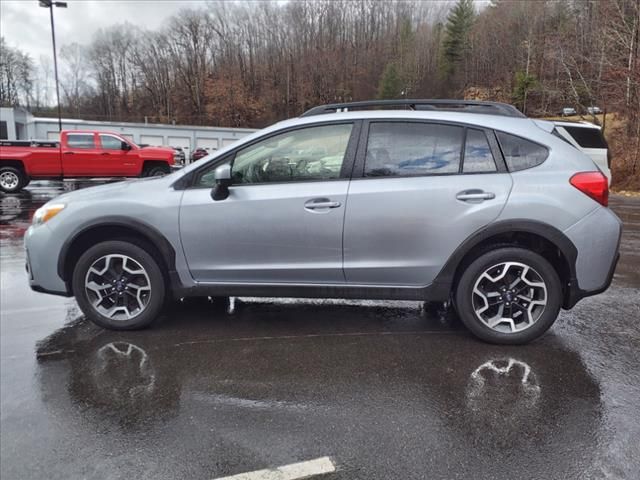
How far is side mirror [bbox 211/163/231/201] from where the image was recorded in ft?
11.5

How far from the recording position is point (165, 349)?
3568 millimetres

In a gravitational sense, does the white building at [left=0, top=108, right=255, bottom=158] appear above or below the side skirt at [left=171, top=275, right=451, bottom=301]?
above

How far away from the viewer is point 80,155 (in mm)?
16781

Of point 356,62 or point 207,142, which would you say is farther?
point 356,62

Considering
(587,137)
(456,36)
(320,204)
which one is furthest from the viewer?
(456,36)

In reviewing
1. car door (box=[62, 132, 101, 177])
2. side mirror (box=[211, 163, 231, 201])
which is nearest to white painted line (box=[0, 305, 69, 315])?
side mirror (box=[211, 163, 231, 201])

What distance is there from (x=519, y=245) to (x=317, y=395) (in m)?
1.93

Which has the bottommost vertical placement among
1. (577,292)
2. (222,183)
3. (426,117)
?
(577,292)

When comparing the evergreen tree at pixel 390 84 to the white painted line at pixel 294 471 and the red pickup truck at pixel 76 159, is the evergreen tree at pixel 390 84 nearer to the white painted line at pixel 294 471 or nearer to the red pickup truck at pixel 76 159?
the red pickup truck at pixel 76 159

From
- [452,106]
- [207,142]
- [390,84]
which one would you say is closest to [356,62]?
[390,84]

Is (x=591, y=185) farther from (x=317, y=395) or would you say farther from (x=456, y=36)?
(x=456, y=36)

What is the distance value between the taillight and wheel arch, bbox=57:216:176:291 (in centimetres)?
310

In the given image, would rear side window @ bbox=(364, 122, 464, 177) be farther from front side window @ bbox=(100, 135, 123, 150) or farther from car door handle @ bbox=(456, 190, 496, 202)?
front side window @ bbox=(100, 135, 123, 150)

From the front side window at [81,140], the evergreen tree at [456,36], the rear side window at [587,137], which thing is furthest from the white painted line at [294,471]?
the evergreen tree at [456,36]
